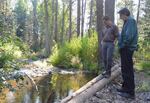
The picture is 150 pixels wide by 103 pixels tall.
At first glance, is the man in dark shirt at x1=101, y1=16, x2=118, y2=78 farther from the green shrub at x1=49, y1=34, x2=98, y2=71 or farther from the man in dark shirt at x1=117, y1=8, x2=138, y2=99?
the green shrub at x1=49, y1=34, x2=98, y2=71

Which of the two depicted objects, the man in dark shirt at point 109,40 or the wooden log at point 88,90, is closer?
the wooden log at point 88,90

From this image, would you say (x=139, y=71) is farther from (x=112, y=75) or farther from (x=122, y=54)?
(x=122, y=54)

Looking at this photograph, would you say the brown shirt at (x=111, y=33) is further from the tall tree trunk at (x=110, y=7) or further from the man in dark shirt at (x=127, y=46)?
the tall tree trunk at (x=110, y=7)

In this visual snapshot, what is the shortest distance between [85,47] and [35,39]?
36.3 meters

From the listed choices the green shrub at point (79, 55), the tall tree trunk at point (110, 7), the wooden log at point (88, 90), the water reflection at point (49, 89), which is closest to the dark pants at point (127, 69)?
the wooden log at point (88, 90)

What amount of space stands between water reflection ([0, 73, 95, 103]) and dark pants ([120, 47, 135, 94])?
2023mm

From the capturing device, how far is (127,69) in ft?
25.8

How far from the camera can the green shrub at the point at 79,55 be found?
45.1ft

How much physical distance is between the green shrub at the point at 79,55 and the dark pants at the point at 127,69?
5068mm

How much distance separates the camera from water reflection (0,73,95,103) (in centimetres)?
921

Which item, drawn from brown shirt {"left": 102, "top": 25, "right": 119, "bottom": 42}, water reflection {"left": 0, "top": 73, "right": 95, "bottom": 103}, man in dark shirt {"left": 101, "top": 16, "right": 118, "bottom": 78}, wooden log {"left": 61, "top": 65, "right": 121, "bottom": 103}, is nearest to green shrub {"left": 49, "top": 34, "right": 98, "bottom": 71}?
water reflection {"left": 0, "top": 73, "right": 95, "bottom": 103}

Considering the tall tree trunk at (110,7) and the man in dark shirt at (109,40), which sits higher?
the tall tree trunk at (110,7)

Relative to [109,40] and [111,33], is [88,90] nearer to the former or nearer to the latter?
[109,40]

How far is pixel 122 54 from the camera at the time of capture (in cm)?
784
